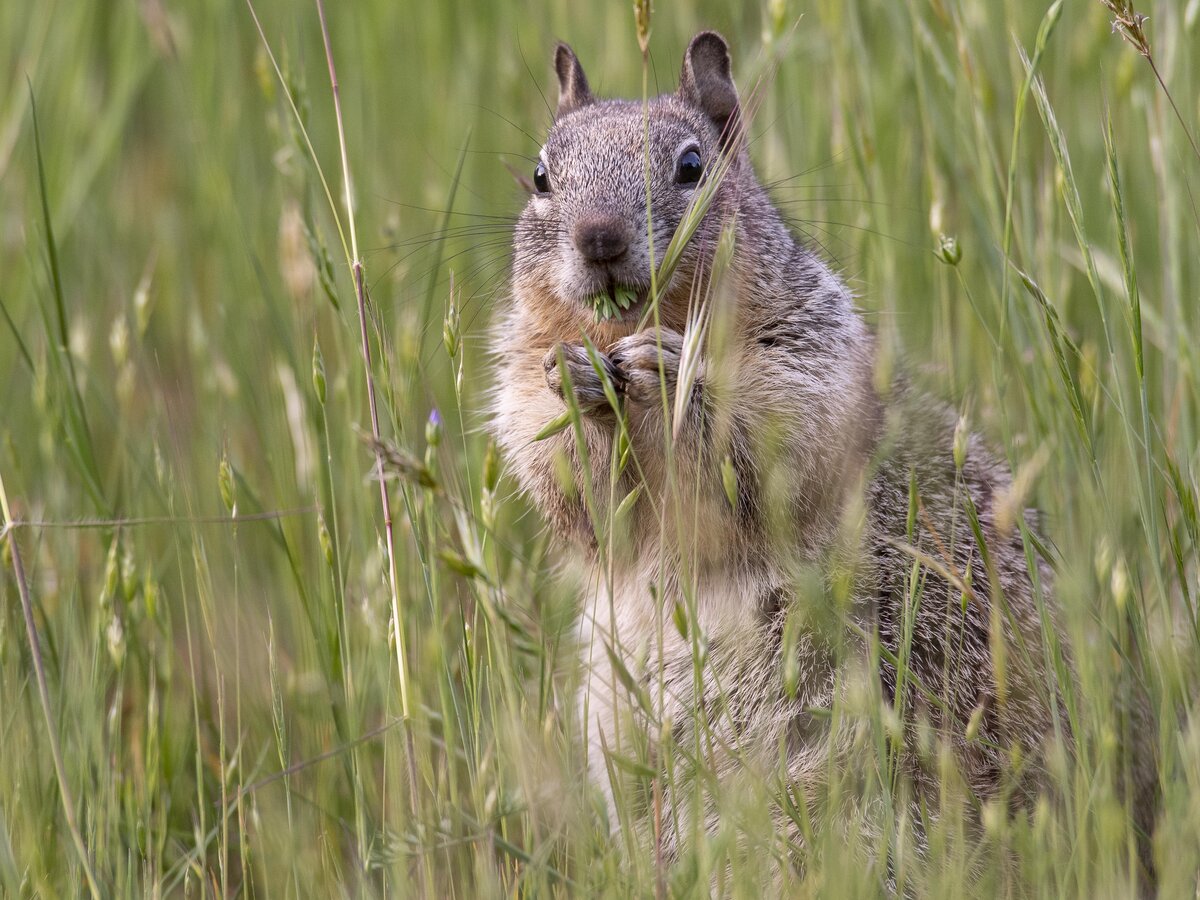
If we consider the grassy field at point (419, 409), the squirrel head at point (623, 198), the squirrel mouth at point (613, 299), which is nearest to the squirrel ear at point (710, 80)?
the squirrel head at point (623, 198)

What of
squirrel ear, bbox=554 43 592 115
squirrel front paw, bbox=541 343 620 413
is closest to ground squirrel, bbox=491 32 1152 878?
squirrel front paw, bbox=541 343 620 413

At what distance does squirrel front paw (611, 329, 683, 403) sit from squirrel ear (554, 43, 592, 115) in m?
1.44

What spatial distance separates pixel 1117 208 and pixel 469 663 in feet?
5.45

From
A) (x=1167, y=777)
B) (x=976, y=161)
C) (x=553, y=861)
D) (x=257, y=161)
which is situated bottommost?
(x=553, y=861)


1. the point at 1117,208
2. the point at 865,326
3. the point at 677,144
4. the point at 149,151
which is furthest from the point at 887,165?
the point at 149,151

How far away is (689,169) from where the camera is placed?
380cm

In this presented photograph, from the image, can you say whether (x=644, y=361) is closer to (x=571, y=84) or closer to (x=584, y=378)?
(x=584, y=378)

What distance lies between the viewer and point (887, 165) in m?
5.36

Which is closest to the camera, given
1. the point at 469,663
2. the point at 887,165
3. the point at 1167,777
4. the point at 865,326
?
the point at 1167,777

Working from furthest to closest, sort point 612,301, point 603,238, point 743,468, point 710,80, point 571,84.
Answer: point 571,84, point 710,80, point 743,468, point 612,301, point 603,238

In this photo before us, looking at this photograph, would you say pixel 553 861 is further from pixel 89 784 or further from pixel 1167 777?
pixel 1167 777

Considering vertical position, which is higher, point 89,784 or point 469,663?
point 469,663

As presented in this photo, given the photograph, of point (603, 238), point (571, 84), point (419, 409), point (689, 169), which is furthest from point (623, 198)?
point (419, 409)

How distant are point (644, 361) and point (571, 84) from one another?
168cm
